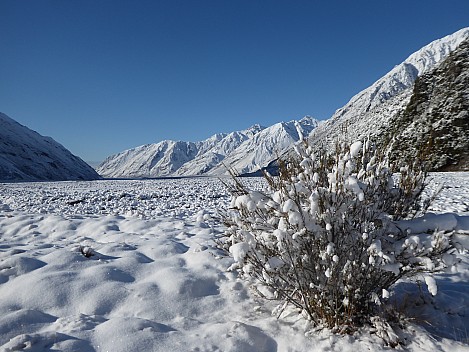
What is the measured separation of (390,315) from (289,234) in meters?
1.49

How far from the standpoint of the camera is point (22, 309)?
360cm

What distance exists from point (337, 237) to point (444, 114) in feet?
143

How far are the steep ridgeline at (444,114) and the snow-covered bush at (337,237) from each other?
29.4 metres

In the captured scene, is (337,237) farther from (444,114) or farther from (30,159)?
(30,159)

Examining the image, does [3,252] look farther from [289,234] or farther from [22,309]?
[289,234]

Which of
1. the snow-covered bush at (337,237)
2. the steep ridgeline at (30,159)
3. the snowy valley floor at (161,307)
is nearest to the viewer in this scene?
the snow-covered bush at (337,237)

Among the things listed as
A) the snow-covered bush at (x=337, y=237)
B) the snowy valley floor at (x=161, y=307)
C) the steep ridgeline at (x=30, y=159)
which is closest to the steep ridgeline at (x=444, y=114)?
the snowy valley floor at (x=161, y=307)

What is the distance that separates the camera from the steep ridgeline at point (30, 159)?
87.1 metres

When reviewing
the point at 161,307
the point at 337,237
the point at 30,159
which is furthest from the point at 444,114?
the point at 30,159

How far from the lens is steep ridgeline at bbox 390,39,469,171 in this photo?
33938 mm

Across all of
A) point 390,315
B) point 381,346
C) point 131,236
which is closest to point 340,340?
point 381,346

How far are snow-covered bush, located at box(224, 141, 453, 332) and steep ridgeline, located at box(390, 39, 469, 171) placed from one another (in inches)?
1158

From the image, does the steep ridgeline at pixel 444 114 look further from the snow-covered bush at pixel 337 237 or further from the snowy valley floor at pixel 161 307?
the snow-covered bush at pixel 337 237

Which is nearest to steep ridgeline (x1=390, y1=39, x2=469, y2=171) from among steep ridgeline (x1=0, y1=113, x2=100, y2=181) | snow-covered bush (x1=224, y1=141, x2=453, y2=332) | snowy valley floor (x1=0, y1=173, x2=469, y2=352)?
snowy valley floor (x1=0, y1=173, x2=469, y2=352)
